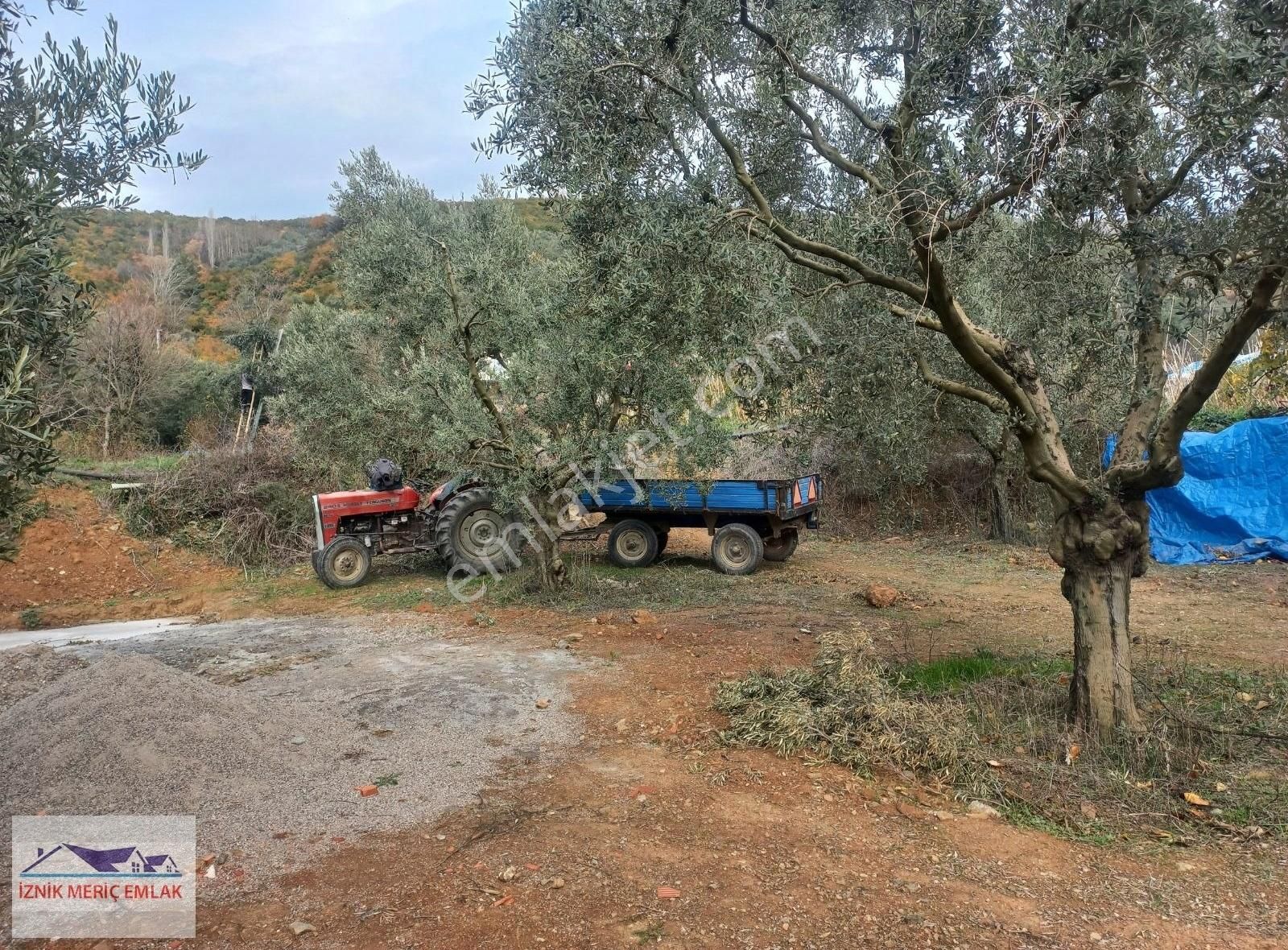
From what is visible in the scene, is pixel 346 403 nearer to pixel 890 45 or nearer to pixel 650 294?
pixel 650 294

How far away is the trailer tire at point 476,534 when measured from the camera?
11.5 m

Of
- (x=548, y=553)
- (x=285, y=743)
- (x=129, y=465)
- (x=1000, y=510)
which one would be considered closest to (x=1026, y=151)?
(x=285, y=743)

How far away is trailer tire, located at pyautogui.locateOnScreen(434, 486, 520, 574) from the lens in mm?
11508

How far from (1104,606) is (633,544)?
777 cm

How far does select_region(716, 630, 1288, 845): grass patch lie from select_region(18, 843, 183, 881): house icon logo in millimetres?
3238

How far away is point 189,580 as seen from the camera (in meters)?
12.6

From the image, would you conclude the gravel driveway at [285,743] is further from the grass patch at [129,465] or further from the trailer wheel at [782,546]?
the grass patch at [129,465]

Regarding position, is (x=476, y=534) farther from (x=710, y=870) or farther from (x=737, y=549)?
(x=710, y=870)

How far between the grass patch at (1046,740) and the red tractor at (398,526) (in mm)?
6530

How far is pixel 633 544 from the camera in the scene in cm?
1218

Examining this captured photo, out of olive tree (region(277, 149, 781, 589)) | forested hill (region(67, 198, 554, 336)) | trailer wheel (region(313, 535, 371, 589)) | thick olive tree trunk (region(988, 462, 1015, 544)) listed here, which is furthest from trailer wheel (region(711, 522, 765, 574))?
forested hill (region(67, 198, 554, 336))

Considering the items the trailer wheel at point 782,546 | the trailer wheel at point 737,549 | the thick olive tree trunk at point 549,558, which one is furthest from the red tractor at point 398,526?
the trailer wheel at point 782,546

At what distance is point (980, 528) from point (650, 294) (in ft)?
37.9

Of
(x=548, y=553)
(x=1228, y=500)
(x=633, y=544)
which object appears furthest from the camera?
(x=633, y=544)
